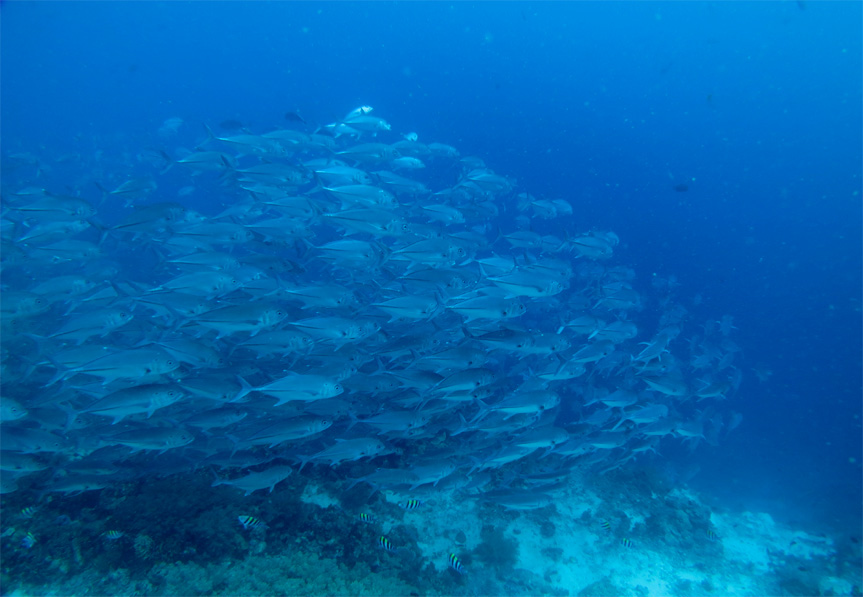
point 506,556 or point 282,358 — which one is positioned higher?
point 282,358

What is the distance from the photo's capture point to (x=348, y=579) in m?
4.64

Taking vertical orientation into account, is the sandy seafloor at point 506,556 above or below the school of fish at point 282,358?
below

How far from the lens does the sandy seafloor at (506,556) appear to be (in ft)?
13.9

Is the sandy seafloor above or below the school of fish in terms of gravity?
below

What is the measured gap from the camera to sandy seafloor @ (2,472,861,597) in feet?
13.9

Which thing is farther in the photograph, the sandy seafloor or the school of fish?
the school of fish

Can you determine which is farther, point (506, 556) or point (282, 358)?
point (506, 556)

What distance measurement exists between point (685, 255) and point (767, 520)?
24.3 metres

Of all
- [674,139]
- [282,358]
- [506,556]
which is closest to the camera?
[282,358]

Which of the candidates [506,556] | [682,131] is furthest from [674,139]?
[506,556]

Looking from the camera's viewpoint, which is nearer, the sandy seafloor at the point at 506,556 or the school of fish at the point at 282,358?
the sandy seafloor at the point at 506,556

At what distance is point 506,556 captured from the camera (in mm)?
6656

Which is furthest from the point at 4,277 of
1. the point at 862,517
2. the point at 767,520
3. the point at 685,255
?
the point at 685,255

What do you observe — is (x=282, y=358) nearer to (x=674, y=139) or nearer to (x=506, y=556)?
(x=506, y=556)
